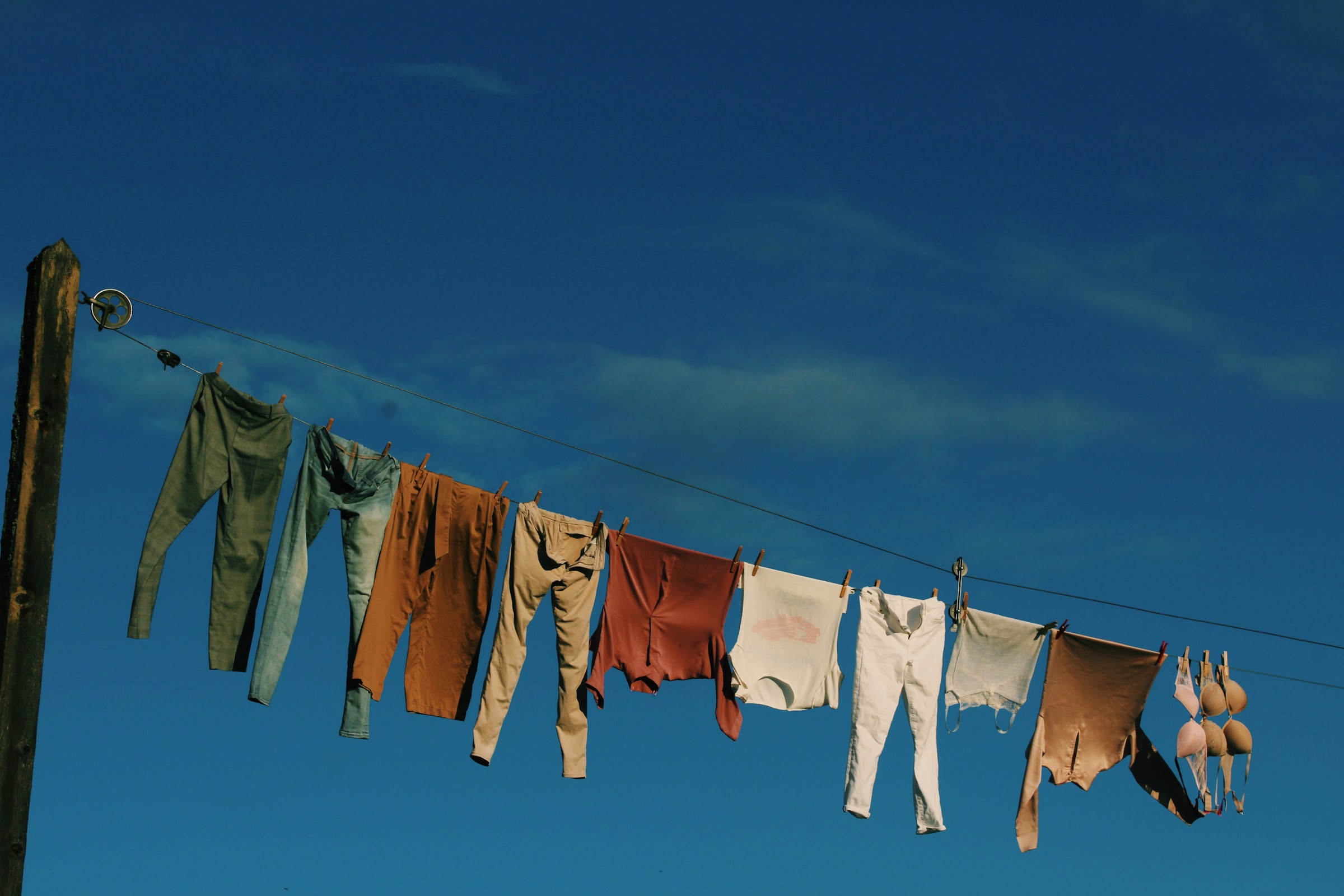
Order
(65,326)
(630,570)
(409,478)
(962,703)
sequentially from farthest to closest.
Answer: (962,703), (630,570), (409,478), (65,326)

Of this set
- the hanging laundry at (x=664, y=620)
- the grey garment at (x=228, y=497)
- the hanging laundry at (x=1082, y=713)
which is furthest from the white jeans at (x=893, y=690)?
the grey garment at (x=228, y=497)

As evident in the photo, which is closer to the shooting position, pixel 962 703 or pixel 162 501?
pixel 162 501

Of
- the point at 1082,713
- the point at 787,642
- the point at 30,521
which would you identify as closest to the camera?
the point at 30,521

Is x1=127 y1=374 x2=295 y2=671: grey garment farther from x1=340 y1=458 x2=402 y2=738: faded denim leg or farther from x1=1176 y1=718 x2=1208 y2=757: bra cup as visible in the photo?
x1=1176 y1=718 x2=1208 y2=757: bra cup

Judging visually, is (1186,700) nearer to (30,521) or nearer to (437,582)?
(437,582)

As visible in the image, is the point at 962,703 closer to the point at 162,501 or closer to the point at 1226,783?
the point at 1226,783

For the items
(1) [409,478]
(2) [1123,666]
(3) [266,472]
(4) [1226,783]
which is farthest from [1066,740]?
(3) [266,472]

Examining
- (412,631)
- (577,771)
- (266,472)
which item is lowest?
(577,771)

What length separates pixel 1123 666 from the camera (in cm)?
1061

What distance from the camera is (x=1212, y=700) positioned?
35.6 ft

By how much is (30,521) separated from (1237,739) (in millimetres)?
9128

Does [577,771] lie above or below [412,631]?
below

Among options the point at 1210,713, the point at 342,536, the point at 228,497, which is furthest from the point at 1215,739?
the point at 228,497

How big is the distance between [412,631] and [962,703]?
4.30 meters
